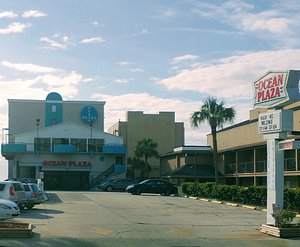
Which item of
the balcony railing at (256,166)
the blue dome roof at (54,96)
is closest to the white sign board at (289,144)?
the balcony railing at (256,166)

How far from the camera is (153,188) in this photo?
50719 millimetres

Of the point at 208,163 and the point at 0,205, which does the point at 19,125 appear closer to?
the point at 208,163

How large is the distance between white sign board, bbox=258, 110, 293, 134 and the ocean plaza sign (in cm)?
33

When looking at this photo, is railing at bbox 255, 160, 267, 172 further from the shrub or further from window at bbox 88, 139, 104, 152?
window at bbox 88, 139, 104, 152

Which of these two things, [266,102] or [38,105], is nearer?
[266,102]

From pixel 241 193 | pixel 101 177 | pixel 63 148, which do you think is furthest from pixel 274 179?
pixel 63 148

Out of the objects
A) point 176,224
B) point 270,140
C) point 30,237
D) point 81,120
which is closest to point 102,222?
point 176,224

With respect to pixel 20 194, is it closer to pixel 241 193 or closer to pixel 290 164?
pixel 241 193

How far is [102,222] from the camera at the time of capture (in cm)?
2205

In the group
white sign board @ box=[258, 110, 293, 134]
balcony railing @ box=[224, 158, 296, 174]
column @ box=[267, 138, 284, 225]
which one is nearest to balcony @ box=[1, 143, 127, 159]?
balcony railing @ box=[224, 158, 296, 174]

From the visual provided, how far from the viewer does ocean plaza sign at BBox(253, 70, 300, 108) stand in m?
18.8

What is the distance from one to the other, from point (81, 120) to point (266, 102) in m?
72.0

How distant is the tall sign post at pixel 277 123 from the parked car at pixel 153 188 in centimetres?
3143

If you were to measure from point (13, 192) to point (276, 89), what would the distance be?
1339 centimetres
